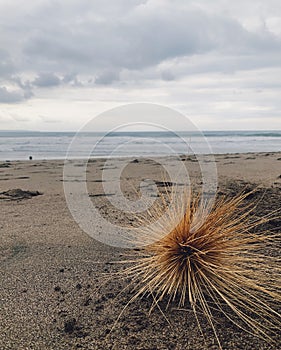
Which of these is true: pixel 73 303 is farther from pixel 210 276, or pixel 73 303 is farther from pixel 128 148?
pixel 128 148

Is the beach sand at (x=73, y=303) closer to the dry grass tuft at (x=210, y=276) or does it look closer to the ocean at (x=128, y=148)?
the dry grass tuft at (x=210, y=276)

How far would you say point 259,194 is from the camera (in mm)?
4770

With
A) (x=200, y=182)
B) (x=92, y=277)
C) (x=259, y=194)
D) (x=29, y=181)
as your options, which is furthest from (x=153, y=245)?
(x=29, y=181)

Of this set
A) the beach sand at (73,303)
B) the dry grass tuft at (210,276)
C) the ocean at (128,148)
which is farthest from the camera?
the ocean at (128,148)

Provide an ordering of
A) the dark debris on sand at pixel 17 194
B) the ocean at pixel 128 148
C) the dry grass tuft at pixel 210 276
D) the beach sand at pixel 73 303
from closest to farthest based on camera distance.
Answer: the beach sand at pixel 73 303
the dry grass tuft at pixel 210 276
the dark debris on sand at pixel 17 194
the ocean at pixel 128 148

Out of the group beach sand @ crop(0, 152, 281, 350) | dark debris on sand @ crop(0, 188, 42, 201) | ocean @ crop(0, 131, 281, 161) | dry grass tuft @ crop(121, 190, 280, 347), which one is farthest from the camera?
ocean @ crop(0, 131, 281, 161)

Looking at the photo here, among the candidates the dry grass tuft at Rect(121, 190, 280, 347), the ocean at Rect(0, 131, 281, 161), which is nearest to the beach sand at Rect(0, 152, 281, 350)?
the dry grass tuft at Rect(121, 190, 280, 347)

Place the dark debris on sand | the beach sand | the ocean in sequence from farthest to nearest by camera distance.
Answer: the ocean
the dark debris on sand
the beach sand

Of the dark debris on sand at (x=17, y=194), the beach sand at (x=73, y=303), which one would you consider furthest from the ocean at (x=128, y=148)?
the beach sand at (x=73, y=303)

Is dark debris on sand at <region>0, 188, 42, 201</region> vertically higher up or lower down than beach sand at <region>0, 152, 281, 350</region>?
higher up

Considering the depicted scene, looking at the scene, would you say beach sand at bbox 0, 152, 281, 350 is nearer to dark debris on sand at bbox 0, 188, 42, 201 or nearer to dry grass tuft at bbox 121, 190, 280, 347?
dry grass tuft at bbox 121, 190, 280, 347

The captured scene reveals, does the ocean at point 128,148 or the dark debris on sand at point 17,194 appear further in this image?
the ocean at point 128,148

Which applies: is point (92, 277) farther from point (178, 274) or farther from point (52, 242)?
point (52, 242)

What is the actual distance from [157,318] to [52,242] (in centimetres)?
156
